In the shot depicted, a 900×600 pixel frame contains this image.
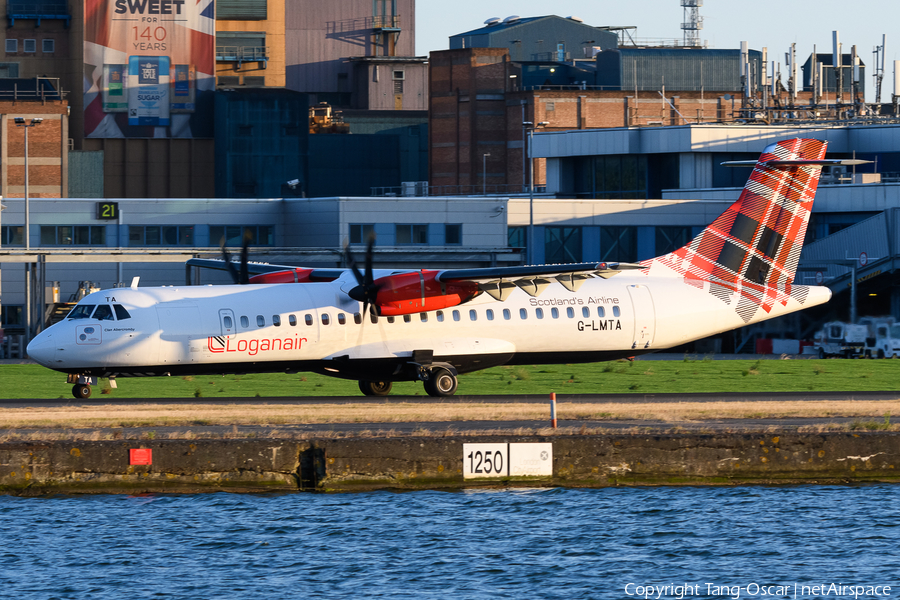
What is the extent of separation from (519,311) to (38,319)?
34.9 meters

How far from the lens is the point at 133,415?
3131 centimetres

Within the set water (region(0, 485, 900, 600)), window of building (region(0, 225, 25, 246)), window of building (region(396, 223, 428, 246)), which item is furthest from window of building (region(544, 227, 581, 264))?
water (region(0, 485, 900, 600))

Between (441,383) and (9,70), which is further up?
(9,70)

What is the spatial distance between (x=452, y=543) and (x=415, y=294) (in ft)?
49.4

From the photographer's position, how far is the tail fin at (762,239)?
41344mm

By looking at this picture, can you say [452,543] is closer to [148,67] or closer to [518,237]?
[518,237]

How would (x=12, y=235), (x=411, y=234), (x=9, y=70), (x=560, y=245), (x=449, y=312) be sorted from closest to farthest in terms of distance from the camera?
(x=449, y=312), (x=411, y=234), (x=12, y=235), (x=560, y=245), (x=9, y=70)

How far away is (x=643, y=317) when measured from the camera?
39781 millimetres

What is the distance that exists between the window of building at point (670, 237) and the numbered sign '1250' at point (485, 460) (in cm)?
5580

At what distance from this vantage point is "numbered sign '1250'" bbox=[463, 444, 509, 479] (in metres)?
25.9

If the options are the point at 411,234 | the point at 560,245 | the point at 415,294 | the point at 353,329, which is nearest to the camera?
the point at 353,329

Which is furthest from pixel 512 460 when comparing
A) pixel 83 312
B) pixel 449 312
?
pixel 83 312

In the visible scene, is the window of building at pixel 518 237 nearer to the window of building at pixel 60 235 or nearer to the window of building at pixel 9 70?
the window of building at pixel 60 235

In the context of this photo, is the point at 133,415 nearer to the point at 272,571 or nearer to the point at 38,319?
the point at 272,571
